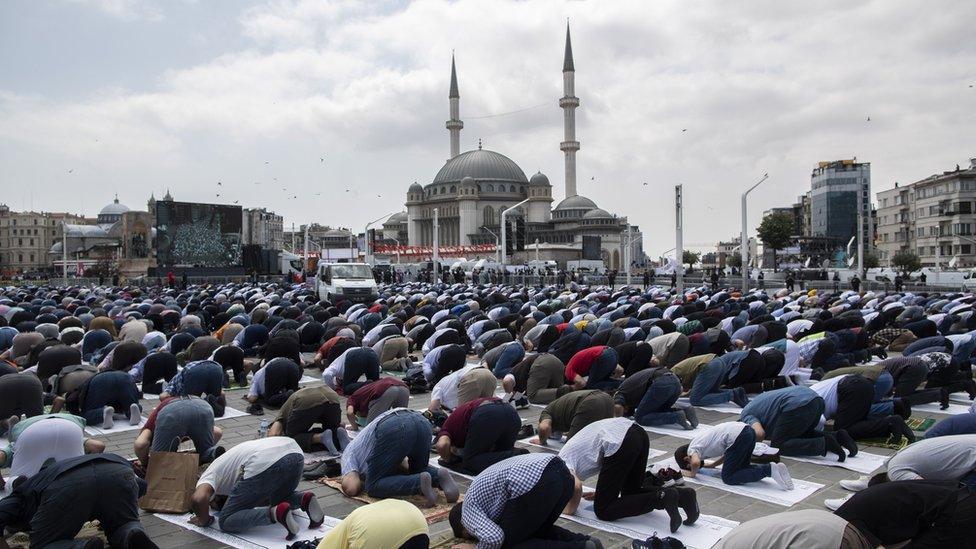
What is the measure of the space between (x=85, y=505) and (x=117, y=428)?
4.98 meters

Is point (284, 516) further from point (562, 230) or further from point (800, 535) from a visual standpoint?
point (562, 230)

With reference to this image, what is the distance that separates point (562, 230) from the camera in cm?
10488

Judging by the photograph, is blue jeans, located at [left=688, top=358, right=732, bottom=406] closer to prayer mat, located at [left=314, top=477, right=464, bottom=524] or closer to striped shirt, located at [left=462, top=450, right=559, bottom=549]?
prayer mat, located at [left=314, top=477, right=464, bottom=524]

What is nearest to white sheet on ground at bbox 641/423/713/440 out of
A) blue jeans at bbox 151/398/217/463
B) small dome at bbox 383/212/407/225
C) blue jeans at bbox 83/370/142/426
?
blue jeans at bbox 151/398/217/463

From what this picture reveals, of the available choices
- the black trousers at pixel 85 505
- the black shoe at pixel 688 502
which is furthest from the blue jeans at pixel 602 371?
the black trousers at pixel 85 505

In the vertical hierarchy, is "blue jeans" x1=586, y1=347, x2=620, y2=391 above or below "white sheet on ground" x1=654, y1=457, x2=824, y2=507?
above

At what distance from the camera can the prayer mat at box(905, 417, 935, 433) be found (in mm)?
9157

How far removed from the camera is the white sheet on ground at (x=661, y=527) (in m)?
5.88

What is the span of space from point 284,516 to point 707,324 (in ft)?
39.0

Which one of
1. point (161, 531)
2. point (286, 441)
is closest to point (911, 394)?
point (286, 441)

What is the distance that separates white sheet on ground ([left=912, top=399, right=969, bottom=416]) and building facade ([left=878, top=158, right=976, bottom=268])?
56216 mm

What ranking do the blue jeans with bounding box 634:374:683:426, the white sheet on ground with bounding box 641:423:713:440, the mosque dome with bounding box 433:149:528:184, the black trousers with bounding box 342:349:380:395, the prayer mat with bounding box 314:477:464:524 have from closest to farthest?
the prayer mat with bounding box 314:477:464:524 < the white sheet on ground with bounding box 641:423:713:440 < the blue jeans with bounding box 634:374:683:426 < the black trousers with bounding box 342:349:380:395 < the mosque dome with bounding box 433:149:528:184

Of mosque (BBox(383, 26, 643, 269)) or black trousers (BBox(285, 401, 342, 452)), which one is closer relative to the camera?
black trousers (BBox(285, 401, 342, 452))

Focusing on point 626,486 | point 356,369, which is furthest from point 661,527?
point 356,369
